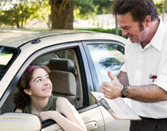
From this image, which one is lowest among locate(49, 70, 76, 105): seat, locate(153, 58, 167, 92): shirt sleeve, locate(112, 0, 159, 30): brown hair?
locate(49, 70, 76, 105): seat

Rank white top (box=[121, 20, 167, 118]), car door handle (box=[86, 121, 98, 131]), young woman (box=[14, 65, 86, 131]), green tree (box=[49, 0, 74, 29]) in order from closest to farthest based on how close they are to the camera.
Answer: white top (box=[121, 20, 167, 118]) → young woman (box=[14, 65, 86, 131]) → car door handle (box=[86, 121, 98, 131]) → green tree (box=[49, 0, 74, 29])

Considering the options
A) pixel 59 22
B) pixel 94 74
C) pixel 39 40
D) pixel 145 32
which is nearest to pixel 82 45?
pixel 94 74

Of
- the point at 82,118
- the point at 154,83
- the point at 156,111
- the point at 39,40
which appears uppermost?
the point at 39,40

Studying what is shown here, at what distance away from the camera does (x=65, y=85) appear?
10.4 feet

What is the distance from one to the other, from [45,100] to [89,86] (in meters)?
0.45

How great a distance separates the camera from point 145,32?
7.13ft

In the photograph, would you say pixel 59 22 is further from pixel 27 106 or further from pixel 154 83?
pixel 154 83

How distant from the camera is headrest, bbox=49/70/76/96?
10.3 feet

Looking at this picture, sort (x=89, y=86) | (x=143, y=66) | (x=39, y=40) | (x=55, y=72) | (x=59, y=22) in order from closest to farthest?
(x=143, y=66)
(x=39, y=40)
(x=89, y=86)
(x=55, y=72)
(x=59, y=22)

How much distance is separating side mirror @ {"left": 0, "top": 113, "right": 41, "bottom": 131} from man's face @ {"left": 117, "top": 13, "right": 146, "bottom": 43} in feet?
2.69

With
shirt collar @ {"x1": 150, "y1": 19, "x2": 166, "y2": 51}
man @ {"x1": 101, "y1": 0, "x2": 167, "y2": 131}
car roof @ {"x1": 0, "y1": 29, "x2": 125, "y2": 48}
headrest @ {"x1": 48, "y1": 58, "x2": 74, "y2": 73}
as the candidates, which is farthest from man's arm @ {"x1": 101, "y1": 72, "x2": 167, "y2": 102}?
headrest @ {"x1": 48, "y1": 58, "x2": 74, "y2": 73}

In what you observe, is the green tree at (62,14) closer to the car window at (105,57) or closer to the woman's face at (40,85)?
the car window at (105,57)

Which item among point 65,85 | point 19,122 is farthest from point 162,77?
point 65,85

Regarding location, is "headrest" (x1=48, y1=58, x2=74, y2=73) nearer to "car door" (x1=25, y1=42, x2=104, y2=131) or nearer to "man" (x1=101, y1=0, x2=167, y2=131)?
"car door" (x1=25, y1=42, x2=104, y2=131)
